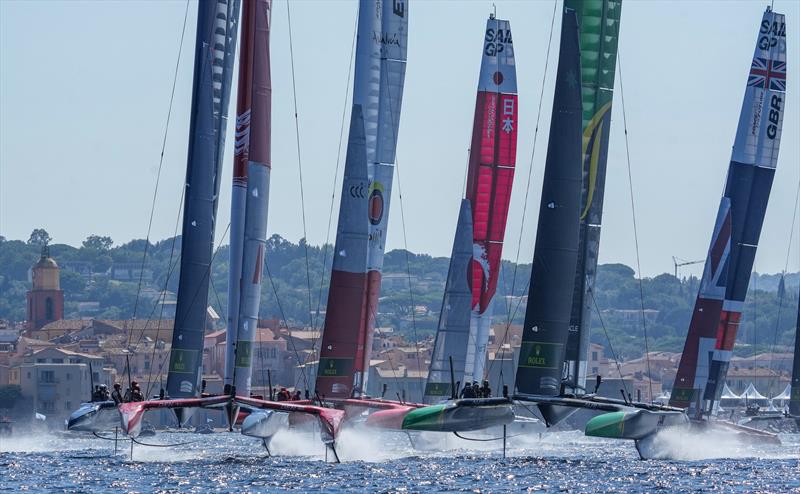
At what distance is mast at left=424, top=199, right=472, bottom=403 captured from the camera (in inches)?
1666

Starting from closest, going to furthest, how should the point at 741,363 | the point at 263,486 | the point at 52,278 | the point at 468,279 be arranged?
the point at 263,486, the point at 468,279, the point at 52,278, the point at 741,363

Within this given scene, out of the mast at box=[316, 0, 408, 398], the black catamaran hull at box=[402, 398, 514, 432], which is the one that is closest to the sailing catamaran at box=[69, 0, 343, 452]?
the black catamaran hull at box=[402, 398, 514, 432]

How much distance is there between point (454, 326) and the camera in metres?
42.3

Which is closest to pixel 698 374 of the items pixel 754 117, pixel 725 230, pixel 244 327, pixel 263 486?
pixel 725 230

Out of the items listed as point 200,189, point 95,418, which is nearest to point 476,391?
point 95,418

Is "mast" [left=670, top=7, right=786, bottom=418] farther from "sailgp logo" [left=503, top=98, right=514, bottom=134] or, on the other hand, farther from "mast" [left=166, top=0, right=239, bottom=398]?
"mast" [left=166, top=0, right=239, bottom=398]

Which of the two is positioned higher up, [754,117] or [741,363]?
[754,117]

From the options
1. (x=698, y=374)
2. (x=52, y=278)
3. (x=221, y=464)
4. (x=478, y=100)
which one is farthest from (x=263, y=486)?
(x=52, y=278)

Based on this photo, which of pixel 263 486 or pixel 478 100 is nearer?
pixel 263 486

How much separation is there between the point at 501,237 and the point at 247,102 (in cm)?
984

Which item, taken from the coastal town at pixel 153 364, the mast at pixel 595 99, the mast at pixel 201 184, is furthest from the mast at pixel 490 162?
the coastal town at pixel 153 364

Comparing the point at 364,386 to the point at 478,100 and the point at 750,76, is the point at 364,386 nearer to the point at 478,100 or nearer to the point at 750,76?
the point at 478,100

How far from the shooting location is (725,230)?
5169 cm

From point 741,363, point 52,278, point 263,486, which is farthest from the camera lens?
point 741,363
